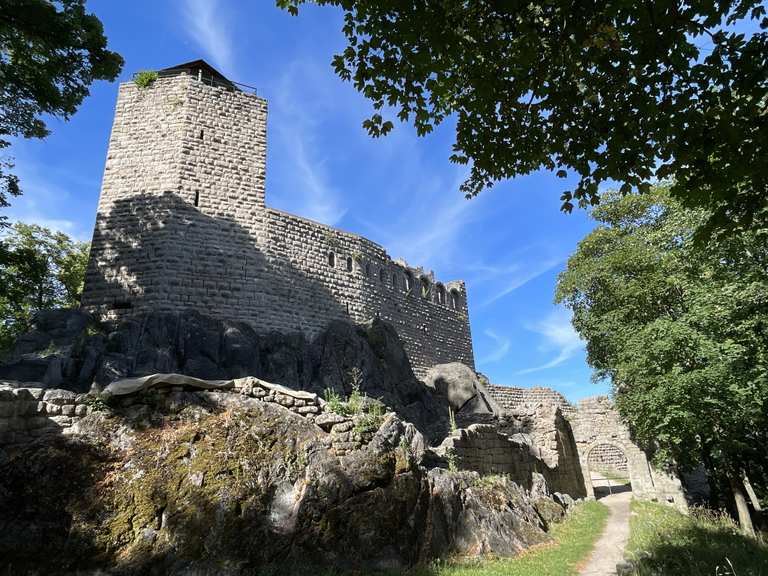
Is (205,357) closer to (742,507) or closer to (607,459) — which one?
(742,507)

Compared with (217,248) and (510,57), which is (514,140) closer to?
(510,57)

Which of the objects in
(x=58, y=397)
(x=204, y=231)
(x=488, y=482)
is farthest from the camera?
(x=204, y=231)

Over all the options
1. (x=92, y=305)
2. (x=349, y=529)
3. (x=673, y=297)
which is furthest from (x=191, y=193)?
(x=673, y=297)

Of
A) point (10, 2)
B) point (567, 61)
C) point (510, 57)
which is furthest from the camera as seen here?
point (10, 2)

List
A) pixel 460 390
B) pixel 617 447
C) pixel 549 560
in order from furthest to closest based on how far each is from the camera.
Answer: pixel 617 447
pixel 460 390
pixel 549 560

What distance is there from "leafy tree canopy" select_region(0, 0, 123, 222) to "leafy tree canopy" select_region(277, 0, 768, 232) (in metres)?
7.93

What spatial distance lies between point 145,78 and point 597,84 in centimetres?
2018

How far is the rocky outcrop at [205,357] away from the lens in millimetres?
13159

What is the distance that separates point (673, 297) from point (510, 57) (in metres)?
13.0

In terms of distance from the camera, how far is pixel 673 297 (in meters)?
15.7

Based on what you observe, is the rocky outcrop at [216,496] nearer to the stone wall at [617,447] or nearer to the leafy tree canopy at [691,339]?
the leafy tree canopy at [691,339]

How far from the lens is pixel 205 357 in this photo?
15.0 meters

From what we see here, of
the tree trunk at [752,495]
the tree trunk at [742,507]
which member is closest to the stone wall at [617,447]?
the tree trunk at [752,495]

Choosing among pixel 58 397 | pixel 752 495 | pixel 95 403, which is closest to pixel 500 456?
pixel 752 495
